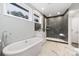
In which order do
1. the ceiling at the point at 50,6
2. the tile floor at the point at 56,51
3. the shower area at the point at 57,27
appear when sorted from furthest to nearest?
the shower area at the point at 57,27
the ceiling at the point at 50,6
the tile floor at the point at 56,51

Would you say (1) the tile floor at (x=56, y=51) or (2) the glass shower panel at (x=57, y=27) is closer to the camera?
(1) the tile floor at (x=56, y=51)

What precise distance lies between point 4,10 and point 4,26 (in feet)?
1.30

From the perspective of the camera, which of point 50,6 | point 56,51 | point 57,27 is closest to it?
point 56,51

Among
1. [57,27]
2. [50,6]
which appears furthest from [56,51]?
[57,27]

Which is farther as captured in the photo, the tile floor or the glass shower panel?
the glass shower panel

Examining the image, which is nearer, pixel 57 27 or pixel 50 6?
pixel 50 6

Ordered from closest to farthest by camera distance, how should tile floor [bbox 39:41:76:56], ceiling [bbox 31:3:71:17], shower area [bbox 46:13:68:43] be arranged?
tile floor [bbox 39:41:76:56], ceiling [bbox 31:3:71:17], shower area [bbox 46:13:68:43]

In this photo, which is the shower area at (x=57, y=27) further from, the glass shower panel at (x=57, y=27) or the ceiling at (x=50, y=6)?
the ceiling at (x=50, y=6)

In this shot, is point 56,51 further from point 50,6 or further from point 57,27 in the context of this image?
point 57,27

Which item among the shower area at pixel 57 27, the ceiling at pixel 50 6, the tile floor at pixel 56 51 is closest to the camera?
the tile floor at pixel 56 51

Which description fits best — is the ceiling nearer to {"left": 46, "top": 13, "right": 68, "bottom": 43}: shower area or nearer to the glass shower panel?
{"left": 46, "top": 13, "right": 68, "bottom": 43}: shower area

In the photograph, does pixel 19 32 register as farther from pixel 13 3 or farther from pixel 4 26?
pixel 13 3

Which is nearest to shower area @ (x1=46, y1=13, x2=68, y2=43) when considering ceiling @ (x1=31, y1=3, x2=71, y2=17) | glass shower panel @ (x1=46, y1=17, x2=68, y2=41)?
glass shower panel @ (x1=46, y1=17, x2=68, y2=41)

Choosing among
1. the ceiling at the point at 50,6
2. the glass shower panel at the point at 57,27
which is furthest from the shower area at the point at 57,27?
the ceiling at the point at 50,6
